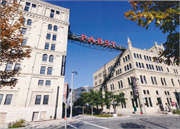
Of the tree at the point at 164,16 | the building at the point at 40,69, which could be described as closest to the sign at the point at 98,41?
the building at the point at 40,69

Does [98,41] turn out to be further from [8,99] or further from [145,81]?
[8,99]

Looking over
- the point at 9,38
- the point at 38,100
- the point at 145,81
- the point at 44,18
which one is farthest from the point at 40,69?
the point at 145,81

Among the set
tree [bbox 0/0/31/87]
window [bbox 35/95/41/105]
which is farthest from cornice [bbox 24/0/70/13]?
window [bbox 35/95/41/105]

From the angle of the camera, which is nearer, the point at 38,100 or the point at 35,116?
the point at 35,116

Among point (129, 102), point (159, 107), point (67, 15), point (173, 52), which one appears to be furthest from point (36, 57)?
point (159, 107)

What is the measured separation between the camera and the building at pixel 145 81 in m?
31.5

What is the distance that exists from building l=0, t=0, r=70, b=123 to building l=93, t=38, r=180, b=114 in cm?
2404

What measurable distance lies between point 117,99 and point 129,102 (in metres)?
6.15

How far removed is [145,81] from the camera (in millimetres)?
33875

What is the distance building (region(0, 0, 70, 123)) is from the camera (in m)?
19.1

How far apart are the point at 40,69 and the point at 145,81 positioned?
1318 inches

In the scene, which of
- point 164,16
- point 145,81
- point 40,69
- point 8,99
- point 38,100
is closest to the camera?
point 164,16

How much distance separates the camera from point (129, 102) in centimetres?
3341

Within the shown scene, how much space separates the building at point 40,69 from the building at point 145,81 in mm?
24042
